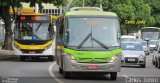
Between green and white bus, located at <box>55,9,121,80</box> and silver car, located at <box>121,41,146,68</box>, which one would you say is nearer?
green and white bus, located at <box>55,9,121,80</box>

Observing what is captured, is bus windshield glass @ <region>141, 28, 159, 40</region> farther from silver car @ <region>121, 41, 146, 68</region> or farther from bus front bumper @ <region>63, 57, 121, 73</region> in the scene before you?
bus front bumper @ <region>63, 57, 121, 73</region>

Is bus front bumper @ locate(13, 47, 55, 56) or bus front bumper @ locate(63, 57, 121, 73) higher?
bus front bumper @ locate(63, 57, 121, 73)

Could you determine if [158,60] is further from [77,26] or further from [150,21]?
[150,21]

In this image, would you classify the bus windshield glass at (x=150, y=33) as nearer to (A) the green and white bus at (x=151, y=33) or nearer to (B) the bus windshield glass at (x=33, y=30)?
(A) the green and white bus at (x=151, y=33)

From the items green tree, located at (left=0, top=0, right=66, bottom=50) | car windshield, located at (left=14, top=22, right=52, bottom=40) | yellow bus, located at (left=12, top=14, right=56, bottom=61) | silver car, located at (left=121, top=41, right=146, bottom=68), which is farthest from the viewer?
green tree, located at (left=0, top=0, right=66, bottom=50)

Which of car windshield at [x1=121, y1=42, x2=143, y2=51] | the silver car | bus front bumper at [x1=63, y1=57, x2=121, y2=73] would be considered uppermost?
bus front bumper at [x1=63, y1=57, x2=121, y2=73]

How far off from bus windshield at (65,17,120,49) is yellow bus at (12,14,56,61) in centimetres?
1565

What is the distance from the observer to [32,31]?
39.0 metres

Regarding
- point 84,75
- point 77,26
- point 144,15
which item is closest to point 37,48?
point 84,75

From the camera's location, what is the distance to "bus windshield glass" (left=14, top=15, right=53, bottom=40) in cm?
3888

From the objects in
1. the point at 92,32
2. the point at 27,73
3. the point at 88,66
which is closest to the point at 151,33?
the point at 27,73

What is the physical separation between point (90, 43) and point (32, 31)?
54.5ft

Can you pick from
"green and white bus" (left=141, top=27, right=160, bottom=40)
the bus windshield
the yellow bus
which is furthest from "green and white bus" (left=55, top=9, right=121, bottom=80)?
"green and white bus" (left=141, top=27, right=160, bottom=40)

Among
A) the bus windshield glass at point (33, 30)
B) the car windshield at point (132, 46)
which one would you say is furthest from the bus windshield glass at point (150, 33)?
the car windshield at point (132, 46)
